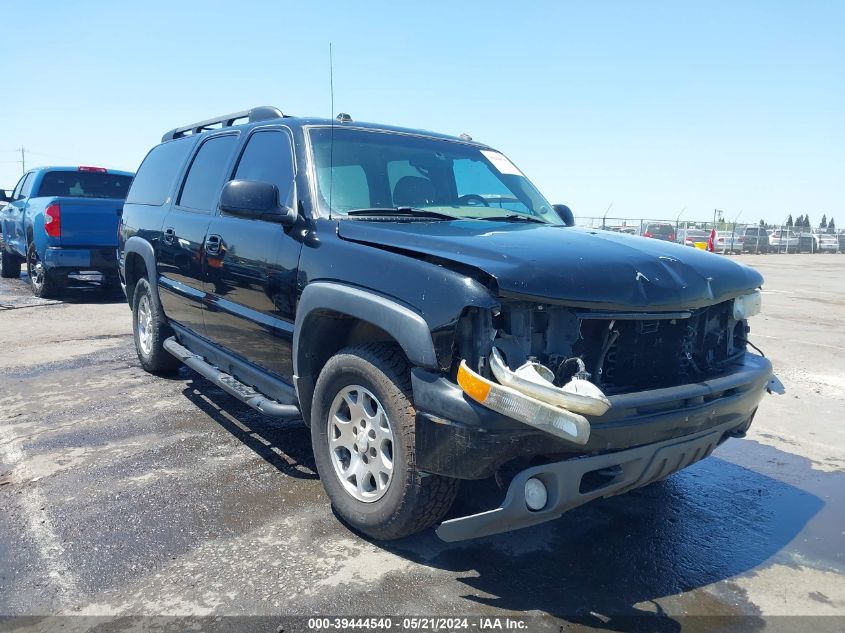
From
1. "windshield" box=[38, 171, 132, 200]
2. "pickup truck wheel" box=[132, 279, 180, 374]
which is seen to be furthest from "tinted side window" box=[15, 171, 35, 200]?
"pickup truck wheel" box=[132, 279, 180, 374]

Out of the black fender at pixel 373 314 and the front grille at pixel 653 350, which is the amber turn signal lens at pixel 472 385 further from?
the front grille at pixel 653 350

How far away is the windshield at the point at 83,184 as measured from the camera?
1117 cm

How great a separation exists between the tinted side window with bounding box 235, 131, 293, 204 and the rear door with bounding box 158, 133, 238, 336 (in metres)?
0.25

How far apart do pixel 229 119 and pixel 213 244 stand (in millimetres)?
1289

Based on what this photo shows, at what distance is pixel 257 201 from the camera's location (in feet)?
11.3

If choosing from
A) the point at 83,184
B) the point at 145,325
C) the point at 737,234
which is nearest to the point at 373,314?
the point at 145,325

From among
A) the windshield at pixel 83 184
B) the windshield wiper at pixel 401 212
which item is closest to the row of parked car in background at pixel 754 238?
the windshield at pixel 83 184

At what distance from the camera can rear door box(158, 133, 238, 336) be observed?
15.0ft

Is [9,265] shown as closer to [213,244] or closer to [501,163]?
[213,244]

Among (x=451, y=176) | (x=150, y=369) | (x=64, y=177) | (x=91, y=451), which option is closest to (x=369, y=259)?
(x=451, y=176)

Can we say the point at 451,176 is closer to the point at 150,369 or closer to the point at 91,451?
the point at 91,451

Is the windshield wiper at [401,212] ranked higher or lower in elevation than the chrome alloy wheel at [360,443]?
higher

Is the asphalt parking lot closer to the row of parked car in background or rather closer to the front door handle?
the front door handle

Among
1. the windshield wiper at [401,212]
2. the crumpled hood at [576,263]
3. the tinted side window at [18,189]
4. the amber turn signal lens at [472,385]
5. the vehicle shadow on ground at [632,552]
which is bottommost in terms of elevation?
the vehicle shadow on ground at [632,552]
